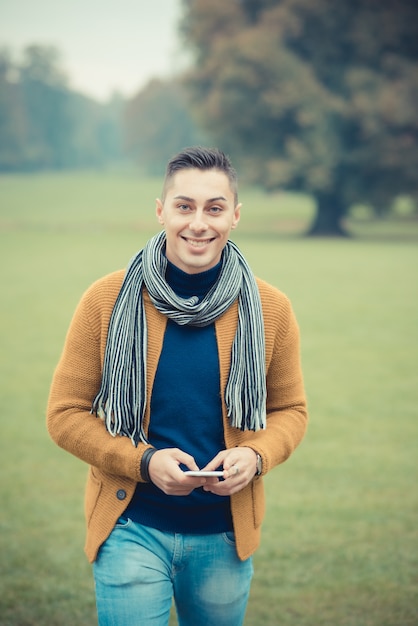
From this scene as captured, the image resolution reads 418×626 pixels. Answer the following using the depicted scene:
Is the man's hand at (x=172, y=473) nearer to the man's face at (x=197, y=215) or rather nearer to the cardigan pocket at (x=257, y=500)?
the cardigan pocket at (x=257, y=500)

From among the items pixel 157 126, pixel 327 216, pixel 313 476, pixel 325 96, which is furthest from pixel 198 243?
pixel 157 126

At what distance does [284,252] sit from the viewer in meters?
24.1

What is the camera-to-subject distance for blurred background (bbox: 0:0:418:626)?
4.46m

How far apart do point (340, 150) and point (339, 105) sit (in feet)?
6.35

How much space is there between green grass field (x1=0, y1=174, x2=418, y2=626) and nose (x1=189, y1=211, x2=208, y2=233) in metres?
2.40

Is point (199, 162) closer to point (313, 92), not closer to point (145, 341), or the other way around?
point (145, 341)

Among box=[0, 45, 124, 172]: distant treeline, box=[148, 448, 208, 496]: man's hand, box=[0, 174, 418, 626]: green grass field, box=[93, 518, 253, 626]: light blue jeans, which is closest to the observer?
box=[148, 448, 208, 496]: man's hand

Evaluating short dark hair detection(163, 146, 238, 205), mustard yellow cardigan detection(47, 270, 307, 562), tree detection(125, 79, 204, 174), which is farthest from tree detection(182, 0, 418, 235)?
mustard yellow cardigan detection(47, 270, 307, 562)

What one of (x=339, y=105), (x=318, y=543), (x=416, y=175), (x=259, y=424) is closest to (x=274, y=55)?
(x=339, y=105)

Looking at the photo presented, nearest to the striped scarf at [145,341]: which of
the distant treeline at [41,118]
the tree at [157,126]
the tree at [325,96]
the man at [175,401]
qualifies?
the man at [175,401]

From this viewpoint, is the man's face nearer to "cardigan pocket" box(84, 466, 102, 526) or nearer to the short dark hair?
the short dark hair

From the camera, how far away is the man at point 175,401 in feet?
7.31

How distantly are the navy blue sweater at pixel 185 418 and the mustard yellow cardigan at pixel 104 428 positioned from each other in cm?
3

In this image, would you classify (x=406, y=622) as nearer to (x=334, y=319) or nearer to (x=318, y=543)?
(x=318, y=543)
